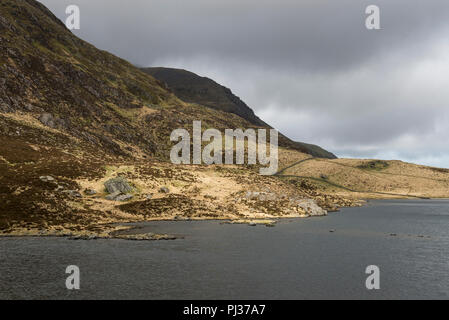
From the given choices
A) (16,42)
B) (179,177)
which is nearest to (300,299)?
(179,177)

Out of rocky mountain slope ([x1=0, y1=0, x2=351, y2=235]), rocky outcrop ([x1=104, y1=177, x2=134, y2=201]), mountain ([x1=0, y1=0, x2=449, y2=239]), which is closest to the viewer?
mountain ([x1=0, y1=0, x2=449, y2=239])

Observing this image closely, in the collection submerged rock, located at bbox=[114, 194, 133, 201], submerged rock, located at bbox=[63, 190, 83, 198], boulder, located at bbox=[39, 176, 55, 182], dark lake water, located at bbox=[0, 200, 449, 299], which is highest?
boulder, located at bbox=[39, 176, 55, 182]

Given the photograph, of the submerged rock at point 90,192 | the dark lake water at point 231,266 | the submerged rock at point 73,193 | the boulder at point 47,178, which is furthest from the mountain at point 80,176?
the dark lake water at point 231,266

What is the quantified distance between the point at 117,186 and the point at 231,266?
2055 inches

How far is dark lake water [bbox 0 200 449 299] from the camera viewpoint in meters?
29.0

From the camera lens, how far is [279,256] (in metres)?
42.7

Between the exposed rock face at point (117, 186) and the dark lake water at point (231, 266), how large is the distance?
25102mm

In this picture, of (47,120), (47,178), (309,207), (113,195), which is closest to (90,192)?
(113,195)

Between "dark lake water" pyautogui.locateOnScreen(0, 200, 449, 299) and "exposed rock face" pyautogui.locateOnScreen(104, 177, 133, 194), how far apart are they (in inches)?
988

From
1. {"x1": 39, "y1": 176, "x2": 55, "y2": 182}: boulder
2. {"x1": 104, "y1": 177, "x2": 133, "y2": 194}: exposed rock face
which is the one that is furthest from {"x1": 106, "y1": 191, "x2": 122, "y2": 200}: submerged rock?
{"x1": 39, "y1": 176, "x2": 55, "y2": 182}: boulder

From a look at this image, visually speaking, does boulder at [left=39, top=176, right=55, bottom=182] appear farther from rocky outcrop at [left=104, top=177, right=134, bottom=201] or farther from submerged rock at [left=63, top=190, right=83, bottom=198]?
rocky outcrop at [left=104, top=177, right=134, bottom=201]

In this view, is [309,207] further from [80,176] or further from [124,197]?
[80,176]

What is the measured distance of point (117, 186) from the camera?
266 feet
